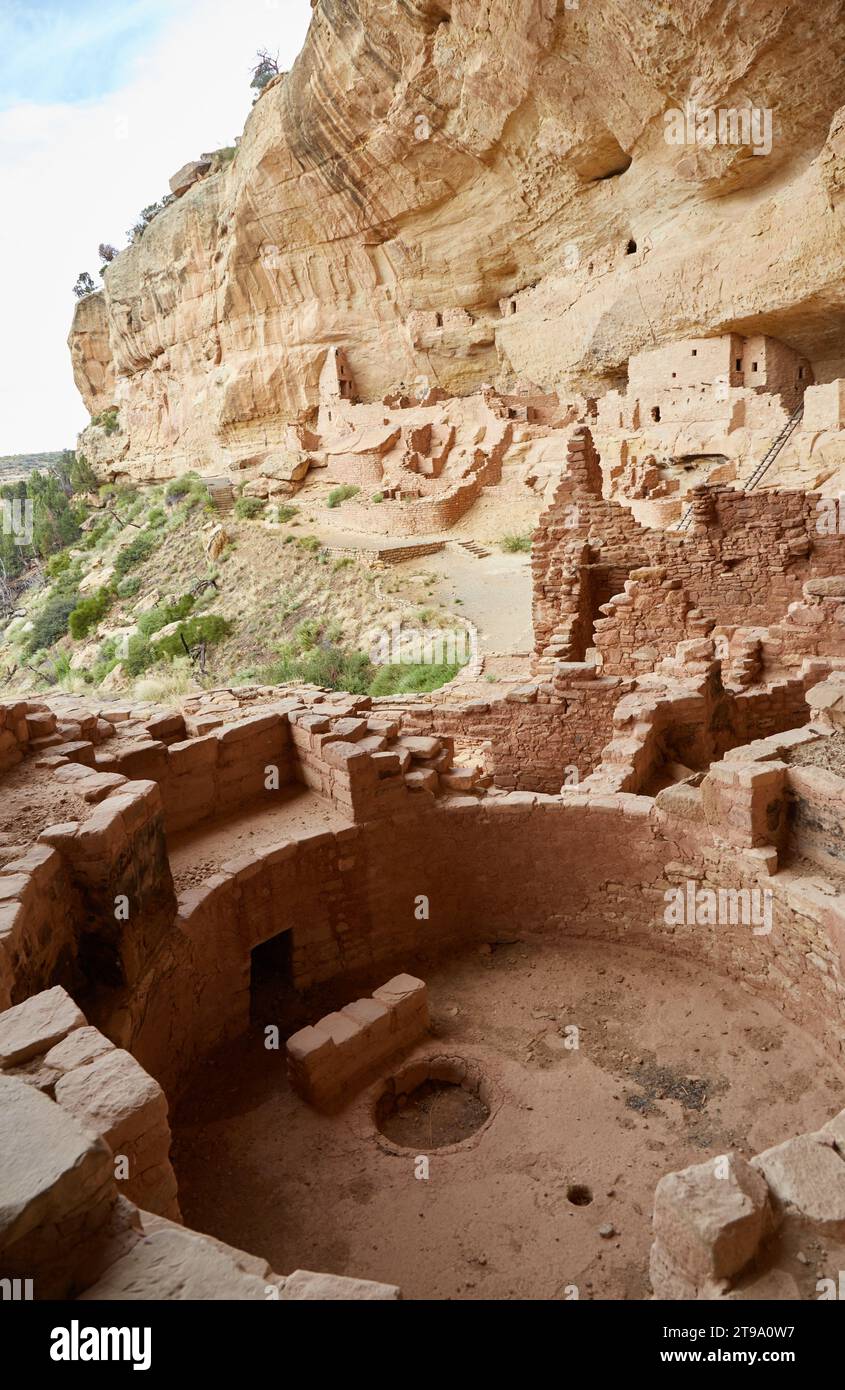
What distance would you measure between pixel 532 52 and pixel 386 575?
583 inches

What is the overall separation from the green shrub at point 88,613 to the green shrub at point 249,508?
610 centimetres

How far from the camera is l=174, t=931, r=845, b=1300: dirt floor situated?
439 centimetres

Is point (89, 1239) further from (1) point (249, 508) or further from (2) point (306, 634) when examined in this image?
(1) point (249, 508)

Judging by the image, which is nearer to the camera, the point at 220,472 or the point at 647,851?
the point at 647,851

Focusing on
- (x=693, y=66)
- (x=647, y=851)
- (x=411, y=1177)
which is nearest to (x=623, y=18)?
(x=693, y=66)

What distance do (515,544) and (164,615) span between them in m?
12.0

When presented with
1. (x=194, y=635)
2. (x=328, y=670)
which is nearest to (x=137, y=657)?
(x=194, y=635)

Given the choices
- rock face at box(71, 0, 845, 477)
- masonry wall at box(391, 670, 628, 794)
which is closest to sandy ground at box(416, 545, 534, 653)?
masonry wall at box(391, 670, 628, 794)

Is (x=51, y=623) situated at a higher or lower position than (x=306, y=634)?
higher

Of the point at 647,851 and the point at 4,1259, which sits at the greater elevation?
the point at 4,1259

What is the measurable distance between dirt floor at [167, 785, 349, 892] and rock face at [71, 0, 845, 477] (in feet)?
66.0

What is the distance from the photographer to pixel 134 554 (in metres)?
33.3

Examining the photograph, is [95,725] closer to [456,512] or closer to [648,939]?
[648,939]

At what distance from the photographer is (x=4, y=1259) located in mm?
2170
